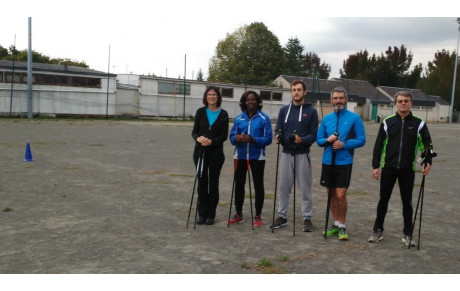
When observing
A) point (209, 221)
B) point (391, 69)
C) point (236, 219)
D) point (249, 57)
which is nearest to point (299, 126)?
point (236, 219)

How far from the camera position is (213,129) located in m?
5.61

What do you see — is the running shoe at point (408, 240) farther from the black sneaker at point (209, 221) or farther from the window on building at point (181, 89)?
the window on building at point (181, 89)

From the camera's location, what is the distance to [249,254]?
4332 millimetres

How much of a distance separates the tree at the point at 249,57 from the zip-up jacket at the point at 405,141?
5391cm

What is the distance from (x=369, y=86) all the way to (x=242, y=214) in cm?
5670

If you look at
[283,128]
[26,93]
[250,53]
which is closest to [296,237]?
[283,128]

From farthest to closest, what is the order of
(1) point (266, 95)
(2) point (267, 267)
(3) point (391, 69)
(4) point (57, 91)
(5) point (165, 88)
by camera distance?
(3) point (391, 69) < (1) point (266, 95) < (5) point (165, 88) < (4) point (57, 91) < (2) point (267, 267)

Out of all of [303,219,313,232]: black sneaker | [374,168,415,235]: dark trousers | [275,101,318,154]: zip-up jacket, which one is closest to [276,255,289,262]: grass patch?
[303,219,313,232]: black sneaker

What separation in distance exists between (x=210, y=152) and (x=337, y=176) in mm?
1696

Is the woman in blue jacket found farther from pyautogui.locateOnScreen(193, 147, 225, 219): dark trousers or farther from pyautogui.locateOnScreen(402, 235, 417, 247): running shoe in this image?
pyautogui.locateOnScreen(402, 235, 417, 247): running shoe

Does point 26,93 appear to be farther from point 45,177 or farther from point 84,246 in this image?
point 84,246

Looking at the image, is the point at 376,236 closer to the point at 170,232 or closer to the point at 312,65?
the point at 170,232

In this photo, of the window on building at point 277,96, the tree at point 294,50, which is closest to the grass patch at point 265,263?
the window on building at point 277,96

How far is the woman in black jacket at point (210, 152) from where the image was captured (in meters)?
5.59
